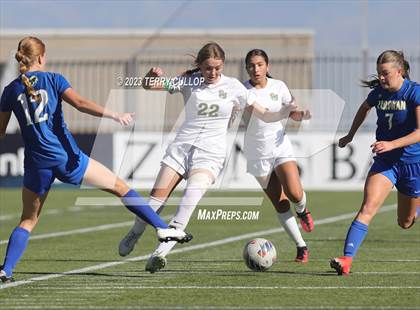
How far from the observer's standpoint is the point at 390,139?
1161 centimetres

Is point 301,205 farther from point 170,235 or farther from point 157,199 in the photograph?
point 170,235

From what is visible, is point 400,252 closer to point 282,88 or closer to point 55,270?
point 282,88

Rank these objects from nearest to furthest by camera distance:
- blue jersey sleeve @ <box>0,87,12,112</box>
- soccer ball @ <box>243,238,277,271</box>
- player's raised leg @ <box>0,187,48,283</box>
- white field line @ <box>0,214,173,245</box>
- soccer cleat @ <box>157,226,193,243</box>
A: 1. blue jersey sleeve @ <box>0,87,12,112</box>
2. player's raised leg @ <box>0,187,48,283</box>
3. soccer cleat @ <box>157,226,193,243</box>
4. soccer ball @ <box>243,238,277,271</box>
5. white field line @ <box>0,214,173,245</box>

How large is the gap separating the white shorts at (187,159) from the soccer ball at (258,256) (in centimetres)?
84

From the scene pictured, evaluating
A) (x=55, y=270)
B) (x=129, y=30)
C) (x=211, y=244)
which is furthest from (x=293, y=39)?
(x=55, y=270)

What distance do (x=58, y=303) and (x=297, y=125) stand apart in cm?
2214

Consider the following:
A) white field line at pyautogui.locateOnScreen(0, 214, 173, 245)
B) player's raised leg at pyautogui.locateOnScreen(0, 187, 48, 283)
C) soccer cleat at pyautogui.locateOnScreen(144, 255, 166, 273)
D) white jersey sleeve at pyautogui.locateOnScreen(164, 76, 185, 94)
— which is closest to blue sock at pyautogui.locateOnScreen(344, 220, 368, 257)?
soccer cleat at pyautogui.locateOnScreen(144, 255, 166, 273)

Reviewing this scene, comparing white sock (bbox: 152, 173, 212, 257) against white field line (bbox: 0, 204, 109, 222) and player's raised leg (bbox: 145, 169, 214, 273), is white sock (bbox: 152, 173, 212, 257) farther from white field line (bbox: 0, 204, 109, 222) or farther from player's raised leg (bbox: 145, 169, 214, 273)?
white field line (bbox: 0, 204, 109, 222)

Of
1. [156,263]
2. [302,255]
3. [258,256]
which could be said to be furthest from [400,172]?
[156,263]

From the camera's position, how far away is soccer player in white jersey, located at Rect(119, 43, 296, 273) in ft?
38.6

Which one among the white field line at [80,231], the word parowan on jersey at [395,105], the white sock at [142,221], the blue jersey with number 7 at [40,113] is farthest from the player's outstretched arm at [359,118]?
the white field line at [80,231]

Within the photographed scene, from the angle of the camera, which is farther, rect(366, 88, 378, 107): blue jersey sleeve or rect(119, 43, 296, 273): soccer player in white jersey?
rect(119, 43, 296, 273): soccer player in white jersey

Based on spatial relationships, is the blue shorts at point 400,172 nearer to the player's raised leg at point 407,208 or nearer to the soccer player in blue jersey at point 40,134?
the player's raised leg at point 407,208

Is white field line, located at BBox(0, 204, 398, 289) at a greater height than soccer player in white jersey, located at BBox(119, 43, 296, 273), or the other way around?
soccer player in white jersey, located at BBox(119, 43, 296, 273)
